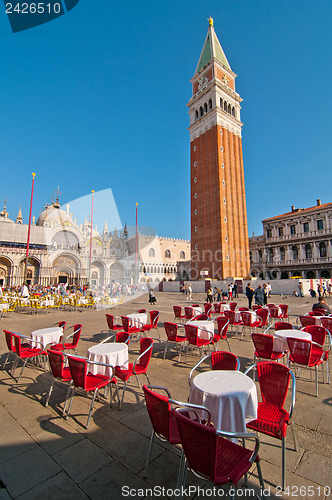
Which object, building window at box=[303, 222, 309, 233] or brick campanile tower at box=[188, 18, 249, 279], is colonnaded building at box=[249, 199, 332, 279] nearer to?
building window at box=[303, 222, 309, 233]

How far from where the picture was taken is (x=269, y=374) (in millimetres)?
2711

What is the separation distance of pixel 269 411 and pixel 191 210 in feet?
125

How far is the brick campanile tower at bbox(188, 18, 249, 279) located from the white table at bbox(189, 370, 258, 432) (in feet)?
104

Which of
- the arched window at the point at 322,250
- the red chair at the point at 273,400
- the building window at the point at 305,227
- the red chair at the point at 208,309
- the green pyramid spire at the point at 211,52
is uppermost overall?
the green pyramid spire at the point at 211,52

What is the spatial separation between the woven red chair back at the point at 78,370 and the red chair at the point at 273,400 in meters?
1.96

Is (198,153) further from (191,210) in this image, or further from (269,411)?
(269,411)

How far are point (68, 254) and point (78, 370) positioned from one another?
36.2 metres

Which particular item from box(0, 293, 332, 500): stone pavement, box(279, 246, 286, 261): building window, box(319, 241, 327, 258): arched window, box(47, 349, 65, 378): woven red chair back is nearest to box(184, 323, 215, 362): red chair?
box(0, 293, 332, 500): stone pavement

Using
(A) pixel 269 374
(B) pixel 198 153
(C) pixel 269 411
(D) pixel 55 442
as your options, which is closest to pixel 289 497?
(C) pixel 269 411

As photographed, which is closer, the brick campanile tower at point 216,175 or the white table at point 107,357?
the white table at point 107,357

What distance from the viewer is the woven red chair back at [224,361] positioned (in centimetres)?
308

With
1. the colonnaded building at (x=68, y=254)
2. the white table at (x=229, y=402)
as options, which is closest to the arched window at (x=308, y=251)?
the colonnaded building at (x=68, y=254)

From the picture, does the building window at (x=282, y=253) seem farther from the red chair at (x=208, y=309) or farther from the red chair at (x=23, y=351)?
the red chair at (x=23, y=351)

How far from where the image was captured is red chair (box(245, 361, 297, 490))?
2.27 meters
